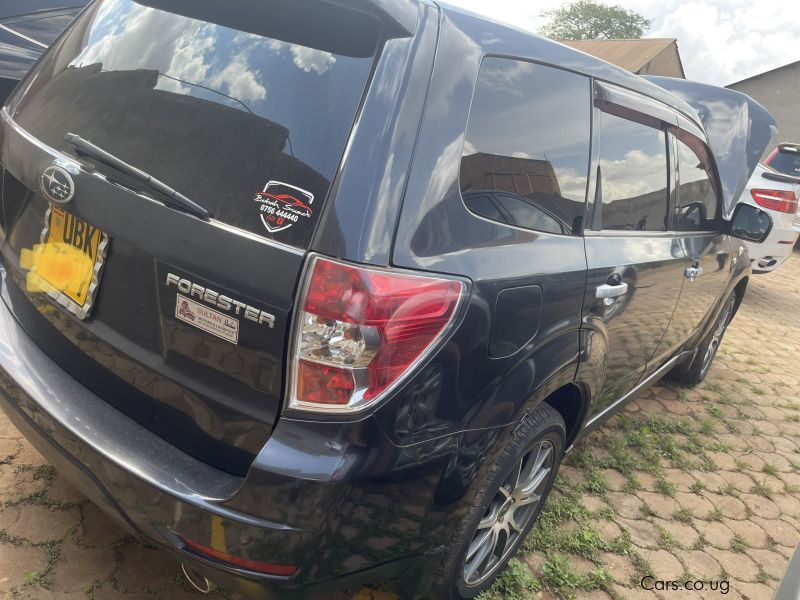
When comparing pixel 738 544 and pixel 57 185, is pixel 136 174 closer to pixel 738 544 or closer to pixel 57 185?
pixel 57 185

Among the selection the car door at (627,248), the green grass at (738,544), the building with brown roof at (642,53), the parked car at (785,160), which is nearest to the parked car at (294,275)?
the car door at (627,248)

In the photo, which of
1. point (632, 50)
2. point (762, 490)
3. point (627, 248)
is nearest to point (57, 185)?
point (627, 248)

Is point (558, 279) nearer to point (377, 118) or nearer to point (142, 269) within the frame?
point (377, 118)

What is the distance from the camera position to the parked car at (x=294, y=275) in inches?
53.7

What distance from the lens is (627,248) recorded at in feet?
7.63

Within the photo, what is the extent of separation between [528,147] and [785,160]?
1163cm

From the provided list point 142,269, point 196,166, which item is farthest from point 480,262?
point 142,269

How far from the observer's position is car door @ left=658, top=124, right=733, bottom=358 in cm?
291

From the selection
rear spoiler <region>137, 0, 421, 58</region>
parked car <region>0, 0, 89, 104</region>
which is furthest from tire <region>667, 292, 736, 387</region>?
parked car <region>0, 0, 89, 104</region>

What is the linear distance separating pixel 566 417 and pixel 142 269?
161 cm

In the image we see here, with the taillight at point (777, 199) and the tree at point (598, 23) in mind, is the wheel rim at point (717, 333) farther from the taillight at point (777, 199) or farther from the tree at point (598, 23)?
the tree at point (598, 23)

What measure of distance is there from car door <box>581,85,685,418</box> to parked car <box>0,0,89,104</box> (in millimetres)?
3206

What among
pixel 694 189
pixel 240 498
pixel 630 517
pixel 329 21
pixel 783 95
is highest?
pixel 783 95

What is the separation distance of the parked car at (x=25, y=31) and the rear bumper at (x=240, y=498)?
2.57 meters
